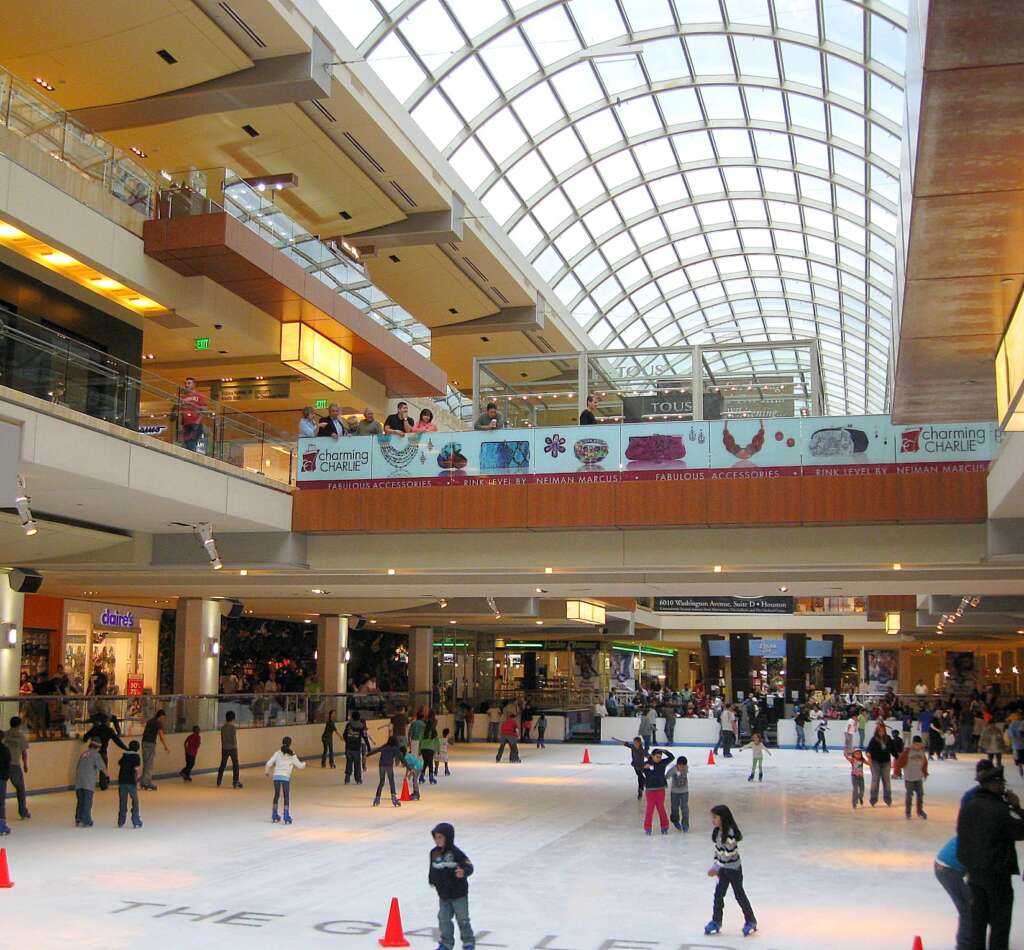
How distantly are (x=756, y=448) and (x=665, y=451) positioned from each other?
1.58m

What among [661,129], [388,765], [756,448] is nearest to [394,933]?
[756,448]

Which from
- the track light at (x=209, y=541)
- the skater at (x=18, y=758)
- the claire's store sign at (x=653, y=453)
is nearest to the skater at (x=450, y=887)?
the claire's store sign at (x=653, y=453)

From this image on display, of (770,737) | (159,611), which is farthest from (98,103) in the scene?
(770,737)

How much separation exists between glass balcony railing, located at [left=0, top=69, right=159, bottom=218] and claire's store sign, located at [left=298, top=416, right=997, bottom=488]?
600cm

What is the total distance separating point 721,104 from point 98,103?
17988 mm

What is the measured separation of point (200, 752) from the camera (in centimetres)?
2970

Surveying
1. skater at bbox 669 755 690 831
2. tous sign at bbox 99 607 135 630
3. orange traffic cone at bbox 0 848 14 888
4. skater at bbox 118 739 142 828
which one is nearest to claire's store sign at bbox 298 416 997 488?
skater at bbox 669 755 690 831

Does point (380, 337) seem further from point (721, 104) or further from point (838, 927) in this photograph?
point (838, 927)

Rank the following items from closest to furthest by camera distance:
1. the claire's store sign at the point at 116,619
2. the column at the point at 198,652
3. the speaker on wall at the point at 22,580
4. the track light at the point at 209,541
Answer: the track light at the point at 209,541 < the speaker on wall at the point at 22,580 < the column at the point at 198,652 < the claire's store sign at the point at 116,619

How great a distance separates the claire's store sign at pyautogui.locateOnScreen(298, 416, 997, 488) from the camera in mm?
18750

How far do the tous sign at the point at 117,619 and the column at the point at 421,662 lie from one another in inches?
462

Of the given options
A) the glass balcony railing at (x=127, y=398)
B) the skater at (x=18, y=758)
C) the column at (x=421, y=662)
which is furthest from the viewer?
the column at (x=421, y=662)

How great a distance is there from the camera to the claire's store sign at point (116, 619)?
3556 cm

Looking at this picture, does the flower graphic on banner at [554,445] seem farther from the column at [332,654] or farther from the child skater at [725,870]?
the column at [332,654]
